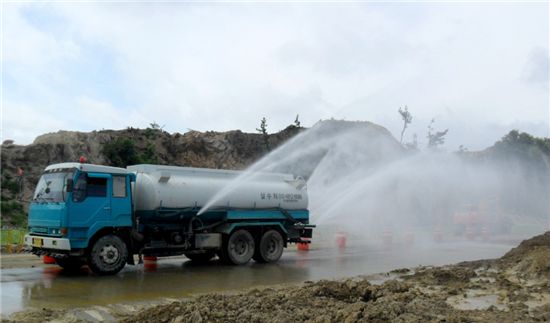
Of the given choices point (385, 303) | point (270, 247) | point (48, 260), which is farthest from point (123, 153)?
point (385, 303)

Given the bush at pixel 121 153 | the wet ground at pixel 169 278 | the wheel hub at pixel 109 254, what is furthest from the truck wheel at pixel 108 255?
the bush at pixel 121 153

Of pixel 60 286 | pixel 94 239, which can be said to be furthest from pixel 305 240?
pixel 60 286

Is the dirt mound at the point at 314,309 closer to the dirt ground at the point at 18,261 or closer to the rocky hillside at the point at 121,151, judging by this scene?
the dirt ground at the point at 18,261

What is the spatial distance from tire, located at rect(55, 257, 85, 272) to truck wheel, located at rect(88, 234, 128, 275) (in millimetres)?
1067

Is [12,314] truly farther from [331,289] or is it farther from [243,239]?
[243,239]

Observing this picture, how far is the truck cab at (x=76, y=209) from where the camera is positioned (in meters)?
13.0

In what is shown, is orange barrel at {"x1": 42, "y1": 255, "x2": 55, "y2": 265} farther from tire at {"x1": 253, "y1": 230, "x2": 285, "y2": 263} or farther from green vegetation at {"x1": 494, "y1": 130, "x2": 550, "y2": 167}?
green vegetation at {"x1": 494, "y1": 130, "x2": 550, "y2": 167}

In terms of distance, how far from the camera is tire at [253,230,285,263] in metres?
17.1

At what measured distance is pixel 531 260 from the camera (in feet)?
42.8

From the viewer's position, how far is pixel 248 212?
16625mm

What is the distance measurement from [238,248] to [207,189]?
223cm

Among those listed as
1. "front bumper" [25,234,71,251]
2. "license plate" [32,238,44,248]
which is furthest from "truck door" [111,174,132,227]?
"license plate" [32,238,44,248]

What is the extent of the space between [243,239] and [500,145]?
53961 mm

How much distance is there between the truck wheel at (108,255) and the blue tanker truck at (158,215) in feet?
0.08
